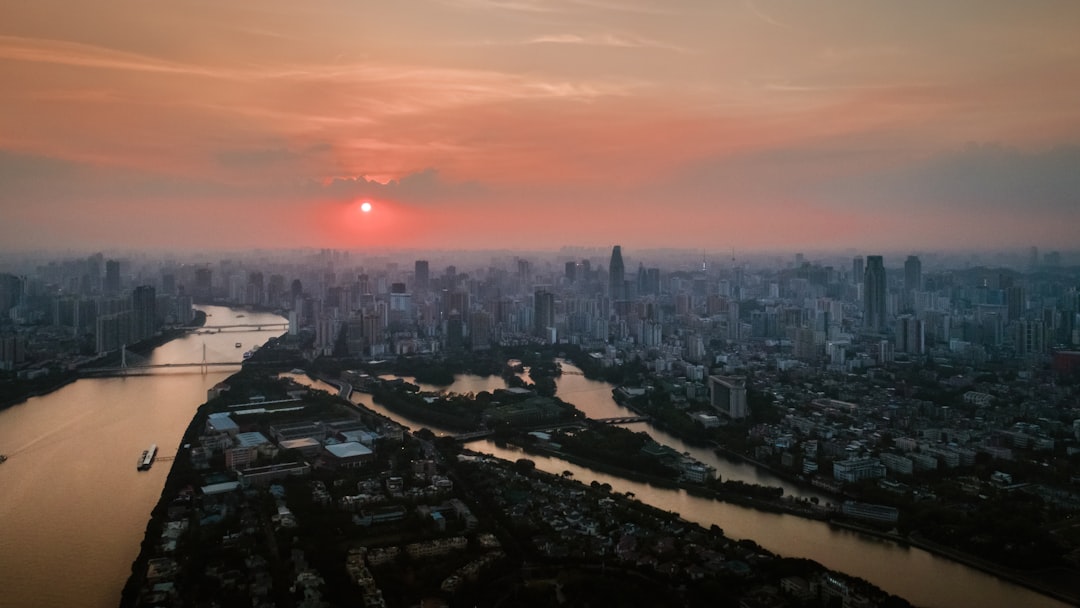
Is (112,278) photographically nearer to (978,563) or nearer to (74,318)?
(74,318)

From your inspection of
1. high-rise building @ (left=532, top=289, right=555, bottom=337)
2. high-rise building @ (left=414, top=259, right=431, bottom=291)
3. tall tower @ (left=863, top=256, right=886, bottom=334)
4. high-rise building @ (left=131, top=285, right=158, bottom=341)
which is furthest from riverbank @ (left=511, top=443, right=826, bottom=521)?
high-rise building @ (left=414, top=259, right=431, bottom=291)

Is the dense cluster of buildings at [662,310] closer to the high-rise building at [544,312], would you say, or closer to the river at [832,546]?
the high-rise building at [544,312]

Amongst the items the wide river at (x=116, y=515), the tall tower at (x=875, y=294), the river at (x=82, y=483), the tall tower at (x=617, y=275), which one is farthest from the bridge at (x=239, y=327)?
the tall tower at (x=875, y=294)

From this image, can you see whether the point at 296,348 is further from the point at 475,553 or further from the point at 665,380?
the point at 475,553

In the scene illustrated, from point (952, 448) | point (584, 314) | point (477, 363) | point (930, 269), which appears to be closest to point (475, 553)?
point (952, 448)

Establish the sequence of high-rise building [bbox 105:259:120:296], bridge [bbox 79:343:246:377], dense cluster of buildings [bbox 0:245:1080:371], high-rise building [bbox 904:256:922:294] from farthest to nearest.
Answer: high-rise building [bbox 105:259:120:296], high-rise building [bbox 904:256:922:294], dense cluster of buildings [bbox 0:245:1080:371], bridge [bbox 79:343:246:377]

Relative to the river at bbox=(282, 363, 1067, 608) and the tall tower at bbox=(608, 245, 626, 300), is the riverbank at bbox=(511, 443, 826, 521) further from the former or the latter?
the tall tower at bbox=(608, 245, 626, 300)
